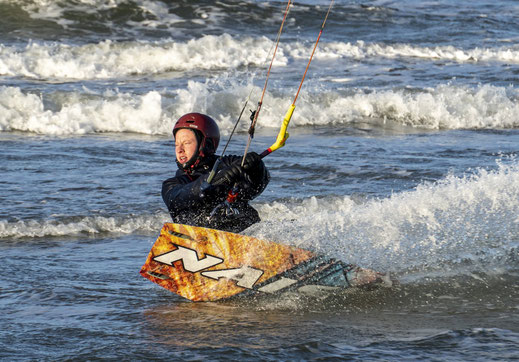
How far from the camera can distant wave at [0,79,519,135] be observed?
12.5 m

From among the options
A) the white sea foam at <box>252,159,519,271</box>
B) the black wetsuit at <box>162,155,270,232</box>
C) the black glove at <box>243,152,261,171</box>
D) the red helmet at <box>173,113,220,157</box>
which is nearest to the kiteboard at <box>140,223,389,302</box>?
the black wetsuit at <box>162,155,270,232</box>

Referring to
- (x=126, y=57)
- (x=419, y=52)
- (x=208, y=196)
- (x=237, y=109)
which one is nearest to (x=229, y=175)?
(x=208, y=196)

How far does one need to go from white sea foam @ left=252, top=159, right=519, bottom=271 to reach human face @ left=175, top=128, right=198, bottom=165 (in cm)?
85

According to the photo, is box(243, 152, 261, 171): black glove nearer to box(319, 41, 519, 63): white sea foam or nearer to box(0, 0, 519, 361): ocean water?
box(0, 0, 519, 361): ocean water

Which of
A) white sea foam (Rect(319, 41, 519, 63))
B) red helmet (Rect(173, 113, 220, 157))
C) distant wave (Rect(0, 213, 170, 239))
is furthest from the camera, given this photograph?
white sea foam (Rect(319, 41, 519, 63))

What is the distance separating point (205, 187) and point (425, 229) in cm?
184

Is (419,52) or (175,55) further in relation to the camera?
(419,52)

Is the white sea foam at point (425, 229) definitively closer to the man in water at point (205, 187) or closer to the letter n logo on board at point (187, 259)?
the man in water at point (205, 187)

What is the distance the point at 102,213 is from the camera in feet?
24.3

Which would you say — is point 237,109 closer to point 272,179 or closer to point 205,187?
point 272,179

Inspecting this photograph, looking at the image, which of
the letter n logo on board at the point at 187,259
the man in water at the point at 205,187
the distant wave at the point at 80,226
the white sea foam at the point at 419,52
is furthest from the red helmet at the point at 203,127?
the white sea foam at the point at 419,52

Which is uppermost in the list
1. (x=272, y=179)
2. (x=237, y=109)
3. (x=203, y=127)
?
(x=203, y=127)

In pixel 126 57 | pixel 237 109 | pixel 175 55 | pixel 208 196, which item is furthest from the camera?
pixel 175 55

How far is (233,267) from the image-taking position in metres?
5.08
